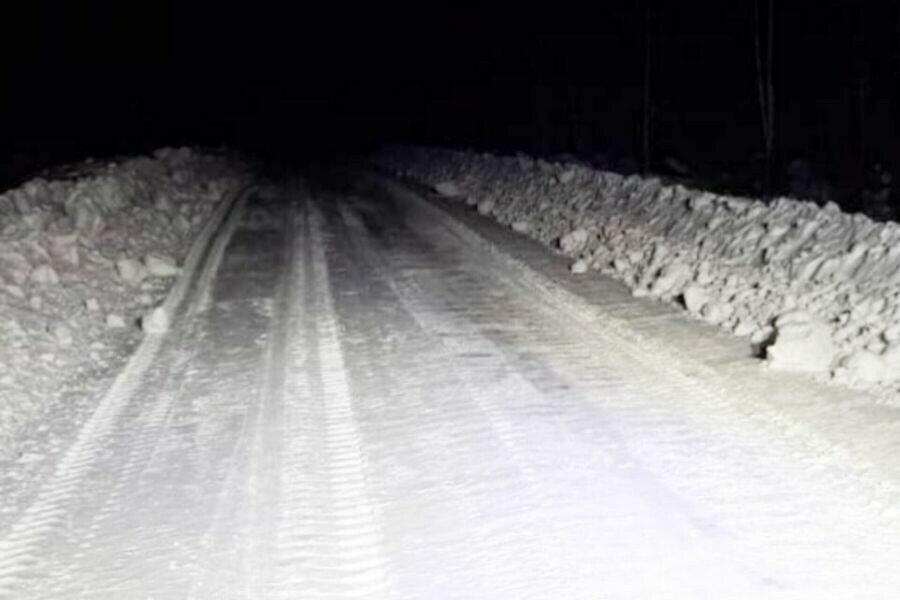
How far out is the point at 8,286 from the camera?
386 inches

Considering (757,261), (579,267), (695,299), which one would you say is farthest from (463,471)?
(579,267)

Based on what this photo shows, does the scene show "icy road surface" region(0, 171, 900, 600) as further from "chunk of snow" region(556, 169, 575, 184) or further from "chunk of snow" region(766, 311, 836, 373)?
"chunk of snow" region(556, 169, 575, 184)

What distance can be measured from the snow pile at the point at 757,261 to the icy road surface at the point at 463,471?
0.51m

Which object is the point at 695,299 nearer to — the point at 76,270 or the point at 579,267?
the point at 579,267

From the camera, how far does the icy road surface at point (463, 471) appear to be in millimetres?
4473

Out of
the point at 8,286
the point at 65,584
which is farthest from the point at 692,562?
the point at 8,286

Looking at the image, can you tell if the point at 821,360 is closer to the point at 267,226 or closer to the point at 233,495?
the point at 233,495

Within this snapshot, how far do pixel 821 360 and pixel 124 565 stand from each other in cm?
520

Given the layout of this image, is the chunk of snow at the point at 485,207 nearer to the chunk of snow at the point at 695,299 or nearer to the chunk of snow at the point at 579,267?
the chunk of snow at the point at 579,267

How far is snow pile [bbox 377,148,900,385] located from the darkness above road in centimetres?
1318

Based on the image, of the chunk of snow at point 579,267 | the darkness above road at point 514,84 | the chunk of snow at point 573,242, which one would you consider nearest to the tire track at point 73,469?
the chunk of snow at point 579,267

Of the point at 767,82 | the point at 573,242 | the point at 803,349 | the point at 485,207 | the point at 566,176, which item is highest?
the point at 767,82

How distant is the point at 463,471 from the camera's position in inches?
222

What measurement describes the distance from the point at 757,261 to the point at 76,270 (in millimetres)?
7750
